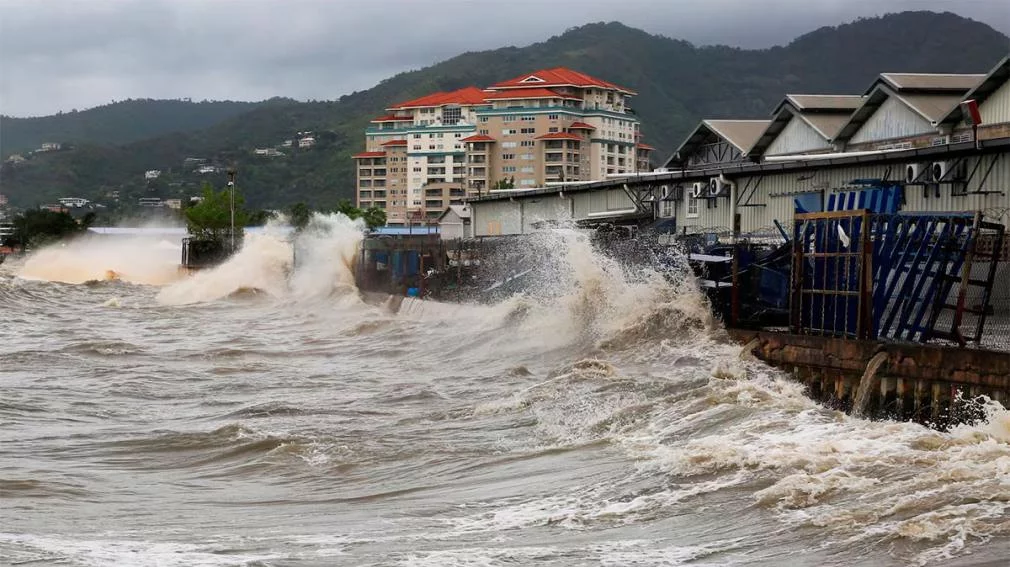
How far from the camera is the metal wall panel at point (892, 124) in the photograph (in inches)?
1500

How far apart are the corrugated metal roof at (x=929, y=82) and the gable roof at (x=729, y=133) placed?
9.10m

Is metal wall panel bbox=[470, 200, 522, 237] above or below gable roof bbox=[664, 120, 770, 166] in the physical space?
below

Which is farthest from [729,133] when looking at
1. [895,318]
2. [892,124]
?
[895,318]

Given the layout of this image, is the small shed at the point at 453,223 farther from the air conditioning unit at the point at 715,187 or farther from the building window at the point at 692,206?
the air conditioning unit at the point at 715,187

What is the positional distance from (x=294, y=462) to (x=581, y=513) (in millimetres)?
5217

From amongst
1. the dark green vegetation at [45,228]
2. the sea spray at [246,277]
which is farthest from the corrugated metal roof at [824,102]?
the dark green vegetation at [45,228]

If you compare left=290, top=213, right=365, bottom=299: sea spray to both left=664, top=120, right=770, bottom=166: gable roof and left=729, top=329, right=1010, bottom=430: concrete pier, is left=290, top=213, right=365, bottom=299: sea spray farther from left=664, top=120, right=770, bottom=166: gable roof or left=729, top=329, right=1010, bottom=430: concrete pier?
left=729, top=329, right=1010, bottom=430: concrete pier

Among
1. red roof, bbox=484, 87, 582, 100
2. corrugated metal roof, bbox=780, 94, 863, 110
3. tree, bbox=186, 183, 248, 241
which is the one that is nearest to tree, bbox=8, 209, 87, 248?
tree, bbox=186, 183, 248, 241

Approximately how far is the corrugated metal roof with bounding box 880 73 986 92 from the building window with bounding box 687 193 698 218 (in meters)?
6.98

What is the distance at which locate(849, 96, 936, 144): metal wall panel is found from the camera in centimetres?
3809

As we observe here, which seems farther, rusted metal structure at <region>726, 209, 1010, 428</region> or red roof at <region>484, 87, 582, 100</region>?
red roof at <region>484, 87, 582, 100</region>

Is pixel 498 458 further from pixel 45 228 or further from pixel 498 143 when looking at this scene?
pixel 498 143

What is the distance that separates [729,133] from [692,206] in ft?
29.2

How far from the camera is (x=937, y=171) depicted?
28312mm
